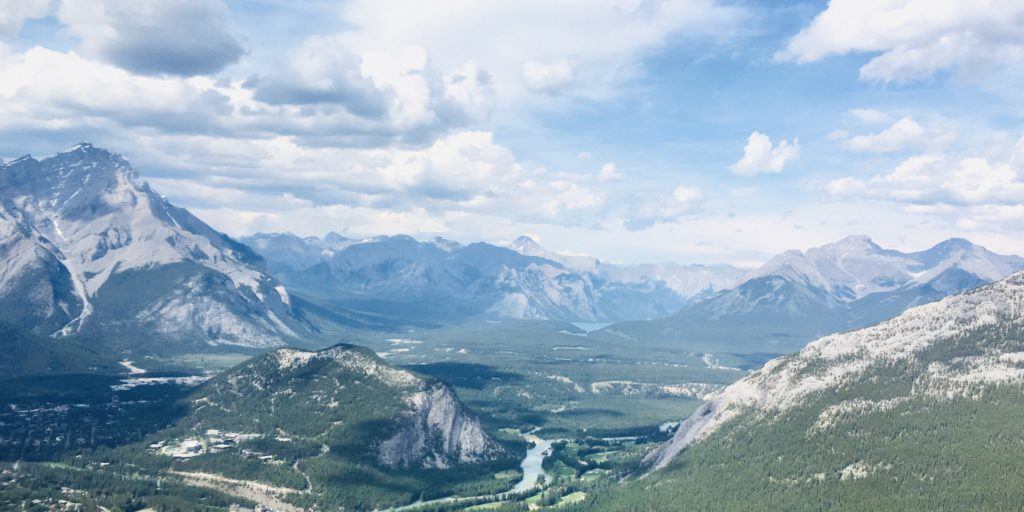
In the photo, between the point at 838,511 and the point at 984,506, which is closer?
the point at 984,506

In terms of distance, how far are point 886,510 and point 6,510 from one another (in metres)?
190

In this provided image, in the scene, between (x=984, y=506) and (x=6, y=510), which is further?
(x=6, y=510)

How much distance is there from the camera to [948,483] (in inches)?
7825

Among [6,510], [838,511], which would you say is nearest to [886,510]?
[838,511]

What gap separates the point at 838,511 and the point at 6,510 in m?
181

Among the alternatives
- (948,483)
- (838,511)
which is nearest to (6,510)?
(838,511)

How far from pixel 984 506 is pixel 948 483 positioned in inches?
486

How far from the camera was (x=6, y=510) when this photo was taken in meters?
200

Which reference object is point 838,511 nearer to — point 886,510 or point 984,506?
point 886,510

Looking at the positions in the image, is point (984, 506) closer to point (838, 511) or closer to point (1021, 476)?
point (1021, 476)

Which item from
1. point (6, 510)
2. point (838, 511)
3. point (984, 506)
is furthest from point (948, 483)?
point (6, 510)

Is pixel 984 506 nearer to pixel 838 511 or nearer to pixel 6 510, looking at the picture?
pixel 838 511

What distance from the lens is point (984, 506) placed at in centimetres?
18662

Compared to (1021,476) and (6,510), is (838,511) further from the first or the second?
(6,510)
